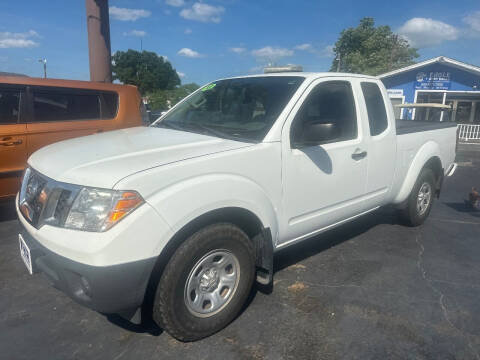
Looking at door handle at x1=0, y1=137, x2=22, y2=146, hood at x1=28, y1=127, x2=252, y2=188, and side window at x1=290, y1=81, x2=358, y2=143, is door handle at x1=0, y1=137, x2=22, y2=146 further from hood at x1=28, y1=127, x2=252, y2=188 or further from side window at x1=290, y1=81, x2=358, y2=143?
side window at x1=290, y1=81, x2=358, y2=143

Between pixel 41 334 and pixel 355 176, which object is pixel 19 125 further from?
pixel 355 176

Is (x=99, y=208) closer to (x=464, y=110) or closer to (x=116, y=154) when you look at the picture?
(x=116, y=154)

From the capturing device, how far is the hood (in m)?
2.09

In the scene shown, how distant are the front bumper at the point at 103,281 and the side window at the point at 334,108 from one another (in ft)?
5.76

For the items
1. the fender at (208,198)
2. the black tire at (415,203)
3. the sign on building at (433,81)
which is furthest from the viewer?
the sign on building at (433,81)

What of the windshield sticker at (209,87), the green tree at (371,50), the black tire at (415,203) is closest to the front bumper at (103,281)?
the windshield sticker at (209,87)

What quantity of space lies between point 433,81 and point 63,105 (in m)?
19.9

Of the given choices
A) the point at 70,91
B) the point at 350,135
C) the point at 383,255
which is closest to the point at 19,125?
the point at 70,91

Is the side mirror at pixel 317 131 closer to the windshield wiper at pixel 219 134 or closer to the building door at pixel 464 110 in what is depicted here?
the windshield wiper at pixel 219 134

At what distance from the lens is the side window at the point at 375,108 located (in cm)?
375

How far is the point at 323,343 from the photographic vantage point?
2518 mm

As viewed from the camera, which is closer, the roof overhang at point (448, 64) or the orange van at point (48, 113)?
the orange van at point (48, 113)

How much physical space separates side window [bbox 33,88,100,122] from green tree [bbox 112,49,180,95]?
220 ft

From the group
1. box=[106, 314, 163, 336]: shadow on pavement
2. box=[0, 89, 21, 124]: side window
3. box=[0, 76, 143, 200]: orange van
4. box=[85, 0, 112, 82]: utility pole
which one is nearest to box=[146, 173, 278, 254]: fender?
box=[106, 314, 163, 336]: shadow on pavement
